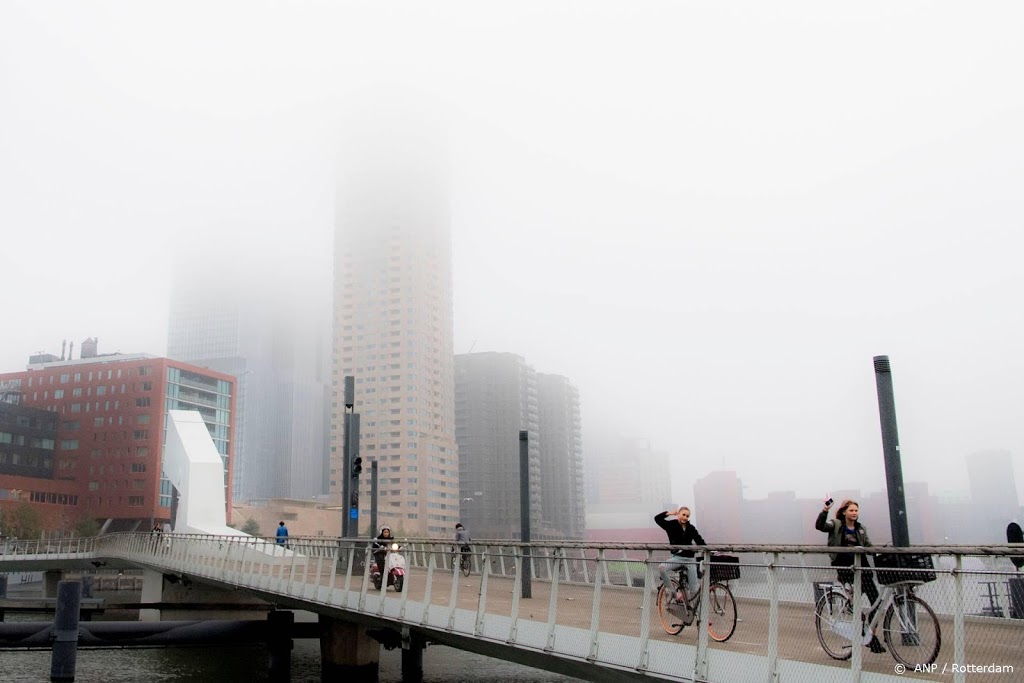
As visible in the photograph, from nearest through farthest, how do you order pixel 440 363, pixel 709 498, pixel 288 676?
1. pixel 288 676
2. pixel 709 498
3. pixel 440 363

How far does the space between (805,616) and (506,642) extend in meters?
5.14

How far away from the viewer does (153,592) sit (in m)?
39.1

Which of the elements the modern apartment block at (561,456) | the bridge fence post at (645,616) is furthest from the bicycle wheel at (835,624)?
the modern apartment block at (561,456)

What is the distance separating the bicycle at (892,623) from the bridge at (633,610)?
95mm

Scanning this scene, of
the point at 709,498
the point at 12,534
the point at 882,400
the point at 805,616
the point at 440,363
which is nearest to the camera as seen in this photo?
the point at 805,616

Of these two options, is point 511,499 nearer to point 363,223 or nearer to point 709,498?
point 363,223

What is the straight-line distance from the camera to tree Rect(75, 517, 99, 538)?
100125 mm

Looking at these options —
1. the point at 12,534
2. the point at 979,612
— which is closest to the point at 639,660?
the point at 979,612

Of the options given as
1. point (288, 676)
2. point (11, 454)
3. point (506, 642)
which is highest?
point (11, 454)

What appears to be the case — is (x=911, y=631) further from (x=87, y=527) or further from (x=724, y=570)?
(x=87, y=527)

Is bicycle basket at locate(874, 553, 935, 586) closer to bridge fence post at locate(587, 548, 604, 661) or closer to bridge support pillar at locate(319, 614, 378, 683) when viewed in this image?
bridge fence post at locate(587, 548, 604, 661)

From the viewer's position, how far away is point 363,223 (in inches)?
6073

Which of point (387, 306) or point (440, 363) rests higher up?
point (387, 306)

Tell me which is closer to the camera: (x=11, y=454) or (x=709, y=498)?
(x=709, y=498)
